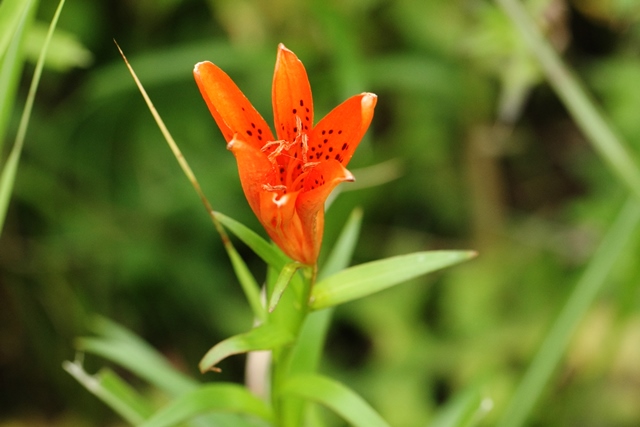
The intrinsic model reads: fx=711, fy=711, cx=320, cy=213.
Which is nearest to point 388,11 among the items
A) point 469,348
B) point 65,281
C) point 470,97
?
point 470,97

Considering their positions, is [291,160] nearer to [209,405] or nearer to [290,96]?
[290,96]

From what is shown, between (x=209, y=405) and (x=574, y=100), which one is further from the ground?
(x=574, y=100)

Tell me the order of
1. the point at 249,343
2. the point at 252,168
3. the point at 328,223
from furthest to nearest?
the point at 328,223 < the point at 249,343 < the point at 252,168

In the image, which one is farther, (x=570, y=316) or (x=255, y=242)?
(x=570, y=316)

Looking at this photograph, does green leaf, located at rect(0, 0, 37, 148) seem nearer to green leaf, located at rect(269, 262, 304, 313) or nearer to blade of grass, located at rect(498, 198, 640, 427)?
green leaf, located at rect(269, 262, 304, 313)

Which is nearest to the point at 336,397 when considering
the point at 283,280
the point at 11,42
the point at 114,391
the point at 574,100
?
the point at 283,280

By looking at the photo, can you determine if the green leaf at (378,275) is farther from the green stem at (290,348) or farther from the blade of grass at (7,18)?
the blade of grass at (7,18)

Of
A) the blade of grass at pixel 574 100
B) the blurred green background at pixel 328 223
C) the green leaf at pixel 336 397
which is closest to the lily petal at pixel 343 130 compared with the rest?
the green leaf at pixel 336 397
